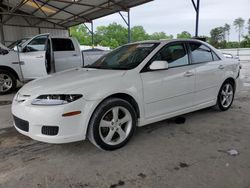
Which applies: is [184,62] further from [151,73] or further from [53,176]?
[53,176]

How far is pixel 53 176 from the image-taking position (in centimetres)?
244

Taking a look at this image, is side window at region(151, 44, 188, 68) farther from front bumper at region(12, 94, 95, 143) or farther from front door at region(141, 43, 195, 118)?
front bumper at region(12, 94, 95, 143)

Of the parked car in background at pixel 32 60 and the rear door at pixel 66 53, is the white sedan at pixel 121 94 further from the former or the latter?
the rear door at pixel 66 53

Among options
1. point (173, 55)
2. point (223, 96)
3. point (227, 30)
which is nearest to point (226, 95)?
point (223, 96)

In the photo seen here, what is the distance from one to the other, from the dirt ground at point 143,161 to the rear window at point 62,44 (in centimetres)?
418

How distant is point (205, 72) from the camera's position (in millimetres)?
4027

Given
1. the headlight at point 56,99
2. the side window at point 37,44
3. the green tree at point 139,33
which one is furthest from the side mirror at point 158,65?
the green tree at point 139,33

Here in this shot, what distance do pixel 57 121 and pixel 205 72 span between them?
2699 millimetres

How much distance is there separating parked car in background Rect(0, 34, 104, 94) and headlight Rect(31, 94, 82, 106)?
4.37 metres

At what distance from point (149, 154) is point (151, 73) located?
44.2 inches

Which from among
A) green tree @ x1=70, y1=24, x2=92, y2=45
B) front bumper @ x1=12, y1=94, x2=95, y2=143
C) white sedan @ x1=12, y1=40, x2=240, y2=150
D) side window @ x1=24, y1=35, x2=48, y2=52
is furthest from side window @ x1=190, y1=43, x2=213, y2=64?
green tree @ x1=70, y1=24, x2=92, y2=45

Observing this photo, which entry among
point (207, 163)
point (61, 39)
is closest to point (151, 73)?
point (207, 163)

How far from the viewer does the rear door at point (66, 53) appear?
7359mm

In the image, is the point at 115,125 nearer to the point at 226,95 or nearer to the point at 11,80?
the point at 226,95
